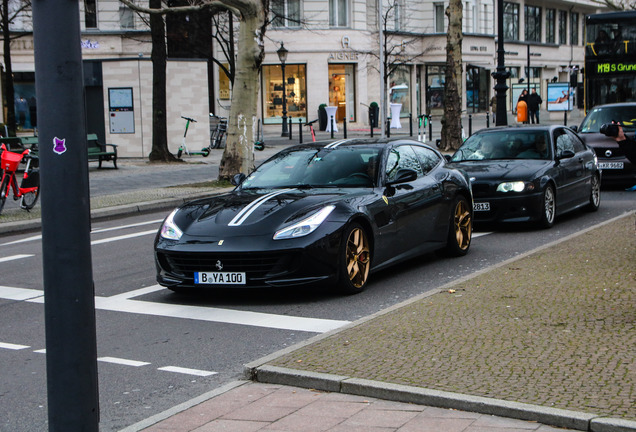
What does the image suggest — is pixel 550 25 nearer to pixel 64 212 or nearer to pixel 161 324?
pixel 161 324

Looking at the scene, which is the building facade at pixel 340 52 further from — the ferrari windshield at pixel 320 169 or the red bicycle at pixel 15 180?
the ferrari windshield at pixel 320 169

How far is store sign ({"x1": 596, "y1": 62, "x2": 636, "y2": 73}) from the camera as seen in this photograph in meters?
26.6

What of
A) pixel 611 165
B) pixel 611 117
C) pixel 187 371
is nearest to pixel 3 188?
pixel 187 371

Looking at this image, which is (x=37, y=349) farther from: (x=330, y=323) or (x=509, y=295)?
(x=509, y=295)

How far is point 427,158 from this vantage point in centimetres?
1123

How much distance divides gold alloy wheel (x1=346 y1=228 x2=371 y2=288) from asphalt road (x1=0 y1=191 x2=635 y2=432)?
0.19 meters

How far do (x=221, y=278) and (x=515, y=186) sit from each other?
624cm

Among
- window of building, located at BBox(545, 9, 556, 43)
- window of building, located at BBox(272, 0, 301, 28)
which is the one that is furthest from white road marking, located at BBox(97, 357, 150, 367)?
window of building, located at BBox(545, 9, 556, 43)

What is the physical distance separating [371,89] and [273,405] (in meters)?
53.4

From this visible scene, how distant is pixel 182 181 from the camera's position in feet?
73.6

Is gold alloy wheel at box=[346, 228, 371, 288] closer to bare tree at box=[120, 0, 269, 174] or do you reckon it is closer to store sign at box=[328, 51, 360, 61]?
bare tree at box=[120, 0, 269, 174]

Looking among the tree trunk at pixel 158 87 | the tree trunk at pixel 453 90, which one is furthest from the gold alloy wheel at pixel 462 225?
the tree trunk at pixel 453 90

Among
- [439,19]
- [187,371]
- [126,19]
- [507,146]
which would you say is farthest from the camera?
[439,19]

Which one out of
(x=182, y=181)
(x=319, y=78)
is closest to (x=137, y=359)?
(x=182, y=181)
